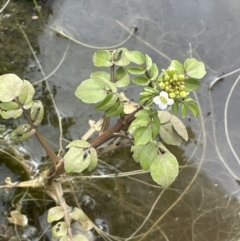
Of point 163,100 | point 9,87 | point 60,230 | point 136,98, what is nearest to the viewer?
point 163,100

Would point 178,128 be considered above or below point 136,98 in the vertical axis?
above

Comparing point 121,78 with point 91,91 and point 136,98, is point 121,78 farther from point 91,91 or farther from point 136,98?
point 136,98

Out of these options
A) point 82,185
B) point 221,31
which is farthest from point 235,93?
Answer: point 82,185

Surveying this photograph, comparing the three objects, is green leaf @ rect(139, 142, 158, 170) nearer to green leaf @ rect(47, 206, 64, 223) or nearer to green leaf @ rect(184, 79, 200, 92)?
green leaf @ rect(184, 79, 200, 92)

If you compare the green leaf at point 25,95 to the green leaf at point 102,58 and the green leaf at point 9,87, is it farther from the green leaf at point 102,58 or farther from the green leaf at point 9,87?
the green leaf at point 102,58

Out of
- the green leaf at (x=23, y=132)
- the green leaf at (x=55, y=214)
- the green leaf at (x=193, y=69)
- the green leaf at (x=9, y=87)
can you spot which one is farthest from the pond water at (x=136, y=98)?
the green leaf at (x=193, y=69)

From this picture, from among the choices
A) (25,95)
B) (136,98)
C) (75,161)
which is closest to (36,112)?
(25,95)

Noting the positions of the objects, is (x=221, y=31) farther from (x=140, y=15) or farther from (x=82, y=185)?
(x=82, y=185)
